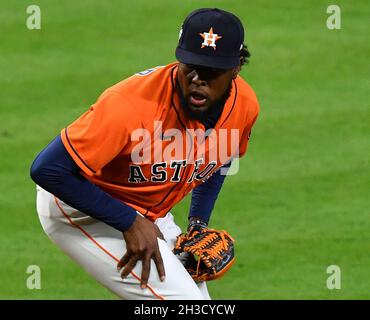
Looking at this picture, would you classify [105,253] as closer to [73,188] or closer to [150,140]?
[73,188]

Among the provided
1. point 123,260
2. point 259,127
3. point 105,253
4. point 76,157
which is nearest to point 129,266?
point 123,260

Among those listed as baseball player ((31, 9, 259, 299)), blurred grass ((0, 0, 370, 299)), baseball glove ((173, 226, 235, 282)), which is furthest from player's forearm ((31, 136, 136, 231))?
blurred grass ((0, 0, 370, 299))

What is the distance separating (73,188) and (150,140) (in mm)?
387

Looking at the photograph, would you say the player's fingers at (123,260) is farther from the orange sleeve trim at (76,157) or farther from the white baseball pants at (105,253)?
the orange sleeve trim at (76,157)

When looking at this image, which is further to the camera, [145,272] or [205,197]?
[205,197]

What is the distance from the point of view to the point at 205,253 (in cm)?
552

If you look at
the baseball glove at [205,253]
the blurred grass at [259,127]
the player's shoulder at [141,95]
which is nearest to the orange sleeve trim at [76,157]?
the player's shoulder at [141,95]

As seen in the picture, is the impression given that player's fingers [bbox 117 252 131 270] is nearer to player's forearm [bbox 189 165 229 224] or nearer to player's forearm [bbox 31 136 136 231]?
player's forearm [bbox 31 136 136 231]

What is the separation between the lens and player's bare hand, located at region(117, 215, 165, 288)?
16.9ft

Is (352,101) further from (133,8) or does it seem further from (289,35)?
(133,8)

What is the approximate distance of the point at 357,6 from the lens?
985 centimetres
